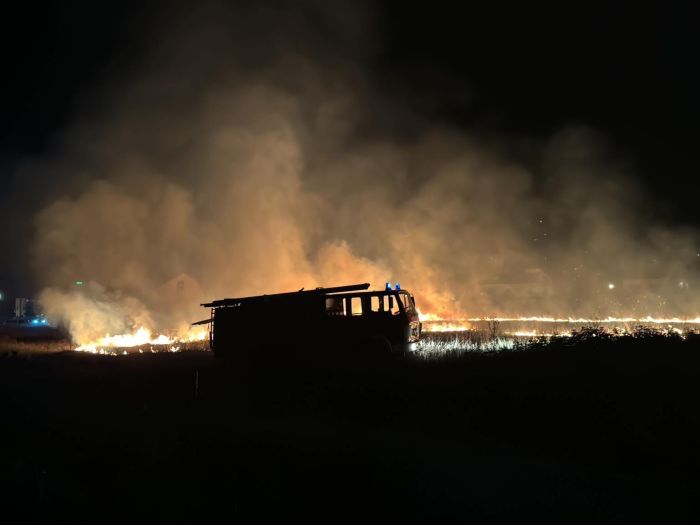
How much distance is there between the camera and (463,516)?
5250 millimetres

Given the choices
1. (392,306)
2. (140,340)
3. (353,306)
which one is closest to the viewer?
(392,306)

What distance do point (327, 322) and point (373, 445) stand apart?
7853 millimetres

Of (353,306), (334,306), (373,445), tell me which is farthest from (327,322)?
(373,445)

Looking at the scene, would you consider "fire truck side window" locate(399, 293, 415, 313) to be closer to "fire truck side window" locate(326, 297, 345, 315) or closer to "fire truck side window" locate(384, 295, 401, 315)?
"fire truck side window" locate(384, 295, 401, 315)

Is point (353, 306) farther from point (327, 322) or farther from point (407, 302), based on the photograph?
point (407, 302)

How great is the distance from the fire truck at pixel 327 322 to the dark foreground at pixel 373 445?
1.94m

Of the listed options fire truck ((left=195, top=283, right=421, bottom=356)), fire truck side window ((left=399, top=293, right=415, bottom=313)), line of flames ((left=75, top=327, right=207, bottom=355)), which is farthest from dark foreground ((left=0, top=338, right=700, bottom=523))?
line of flames ((left=75, top=327, right=207, bottom=355))

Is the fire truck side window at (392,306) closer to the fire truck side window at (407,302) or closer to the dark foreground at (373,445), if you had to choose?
the fire truck side window at (407,302)

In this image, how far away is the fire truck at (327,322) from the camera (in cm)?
1496

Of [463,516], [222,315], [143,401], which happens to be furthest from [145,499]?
[222,315]

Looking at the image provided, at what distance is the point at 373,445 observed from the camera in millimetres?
7531

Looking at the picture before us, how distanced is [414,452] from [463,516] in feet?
6.47

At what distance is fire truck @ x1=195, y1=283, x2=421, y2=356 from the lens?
15.0 metres

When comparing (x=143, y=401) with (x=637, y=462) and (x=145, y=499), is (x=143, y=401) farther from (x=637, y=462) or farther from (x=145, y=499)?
→ (x=637, y=462)
